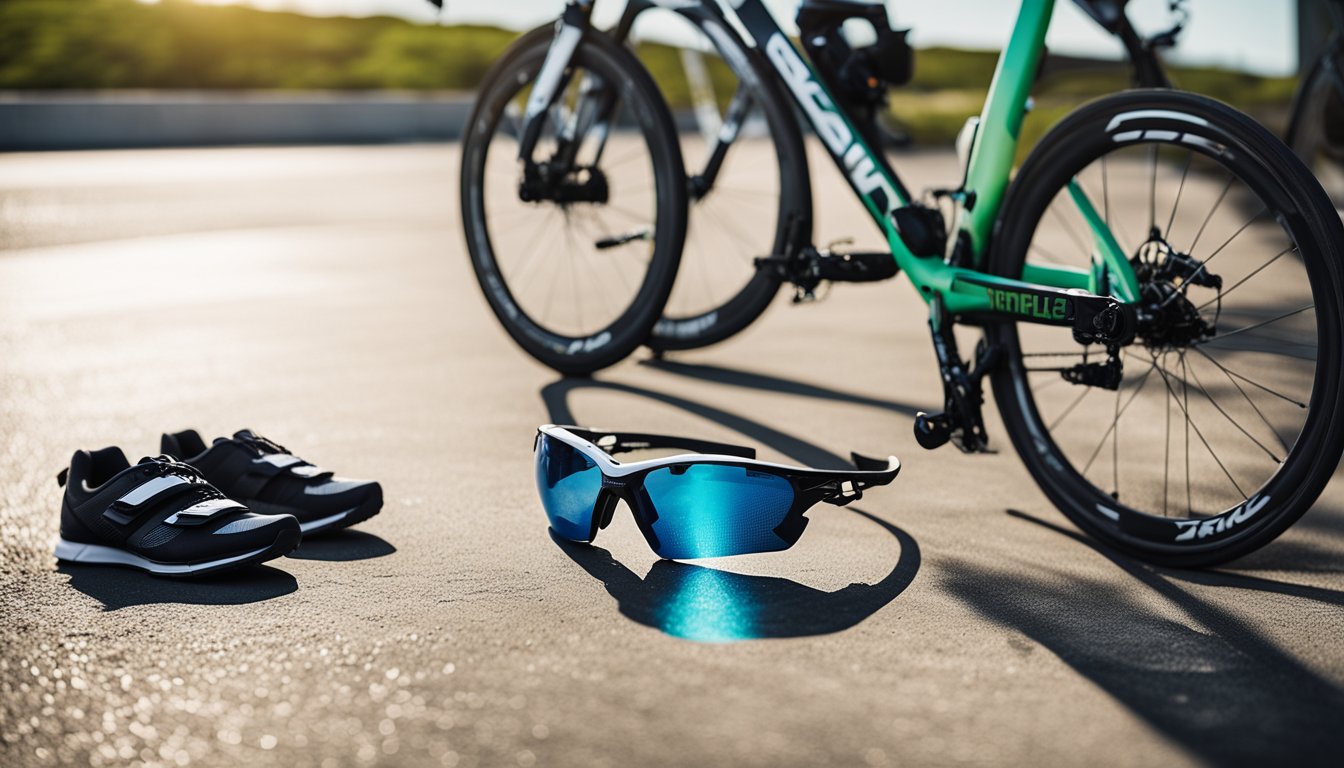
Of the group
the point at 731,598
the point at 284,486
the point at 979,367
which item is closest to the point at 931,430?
the point at 979,367

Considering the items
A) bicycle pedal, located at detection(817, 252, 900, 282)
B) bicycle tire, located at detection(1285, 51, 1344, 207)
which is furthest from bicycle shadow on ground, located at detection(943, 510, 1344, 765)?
bicycle tire, located at detection(1285, 51, 1344, 207)

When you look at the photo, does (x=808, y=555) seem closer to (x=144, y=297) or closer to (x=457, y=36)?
(x=144, y=297)

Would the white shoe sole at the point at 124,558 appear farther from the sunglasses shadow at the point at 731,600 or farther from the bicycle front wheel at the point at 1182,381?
the bicycle front wheel at the point at 1182,381

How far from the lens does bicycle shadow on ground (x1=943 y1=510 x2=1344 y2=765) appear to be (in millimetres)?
1865

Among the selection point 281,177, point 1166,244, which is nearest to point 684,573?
point 1166,244

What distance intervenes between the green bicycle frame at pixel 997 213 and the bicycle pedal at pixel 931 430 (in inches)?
11.0

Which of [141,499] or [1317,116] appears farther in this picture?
[1317,116]

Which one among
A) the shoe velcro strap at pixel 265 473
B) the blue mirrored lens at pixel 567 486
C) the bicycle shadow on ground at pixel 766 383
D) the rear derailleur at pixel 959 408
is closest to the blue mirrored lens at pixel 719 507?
the blue mirrored lens at pixel 567 486

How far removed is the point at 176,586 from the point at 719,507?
1042mm

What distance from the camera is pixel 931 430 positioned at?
2.96 m

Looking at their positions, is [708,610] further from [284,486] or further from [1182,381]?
[1182,381]

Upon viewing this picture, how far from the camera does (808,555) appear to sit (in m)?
2.72

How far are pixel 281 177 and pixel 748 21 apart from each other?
10.2m

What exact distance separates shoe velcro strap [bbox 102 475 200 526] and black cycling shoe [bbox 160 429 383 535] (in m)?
0.23
